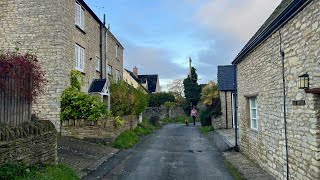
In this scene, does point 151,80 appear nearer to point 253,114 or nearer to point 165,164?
point 253,114

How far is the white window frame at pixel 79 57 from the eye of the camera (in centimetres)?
1877

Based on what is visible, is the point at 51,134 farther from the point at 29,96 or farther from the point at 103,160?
the point at 103,160

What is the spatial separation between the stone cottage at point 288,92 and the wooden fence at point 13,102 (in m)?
6.81

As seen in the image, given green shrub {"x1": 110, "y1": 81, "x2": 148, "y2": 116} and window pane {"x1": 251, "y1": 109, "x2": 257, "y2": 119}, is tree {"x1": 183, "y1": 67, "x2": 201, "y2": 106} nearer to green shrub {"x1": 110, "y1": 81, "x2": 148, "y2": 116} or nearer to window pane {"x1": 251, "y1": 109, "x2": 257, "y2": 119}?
green shrub {"x1": 110, "y1": 81, "x2": 148, "y2": 116}

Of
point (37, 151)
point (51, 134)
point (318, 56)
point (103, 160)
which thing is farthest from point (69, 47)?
point (318, 56)

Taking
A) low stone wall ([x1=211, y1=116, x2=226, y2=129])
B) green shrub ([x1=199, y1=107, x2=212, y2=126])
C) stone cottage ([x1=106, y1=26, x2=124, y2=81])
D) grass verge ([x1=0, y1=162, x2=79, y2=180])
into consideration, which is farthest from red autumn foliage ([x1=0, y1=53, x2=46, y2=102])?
green shrub ([x1=199, y1=107, x2=212, y2=126])

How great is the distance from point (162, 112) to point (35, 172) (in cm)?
3406

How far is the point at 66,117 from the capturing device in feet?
53.3

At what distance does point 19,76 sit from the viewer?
8.24m

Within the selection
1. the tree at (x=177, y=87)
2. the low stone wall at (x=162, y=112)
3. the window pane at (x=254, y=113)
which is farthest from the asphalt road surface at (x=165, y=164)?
the tree at (x=177, y=87)

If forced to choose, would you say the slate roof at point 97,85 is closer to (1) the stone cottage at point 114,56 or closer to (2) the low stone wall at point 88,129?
(1) the stone cottage at point 114,56

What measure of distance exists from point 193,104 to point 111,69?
2057 centimetres

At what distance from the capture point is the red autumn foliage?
7.67 meters

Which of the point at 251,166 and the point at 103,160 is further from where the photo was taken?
the point at 103,160
